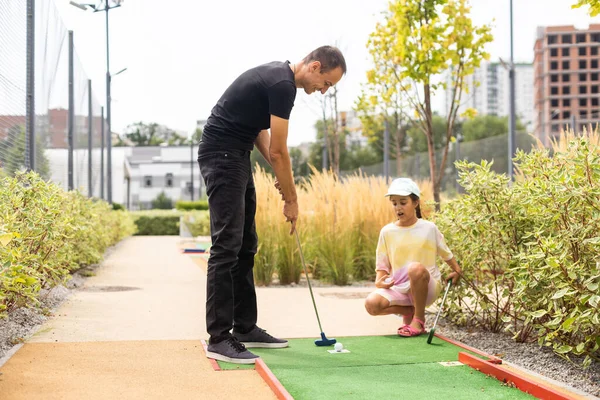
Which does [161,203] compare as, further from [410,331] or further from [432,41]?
[410,331]

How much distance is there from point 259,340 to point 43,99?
5.91 meters

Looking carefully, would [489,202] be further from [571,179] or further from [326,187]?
[326,187]

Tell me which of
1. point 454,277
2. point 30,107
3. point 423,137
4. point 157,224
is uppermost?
point 423,137

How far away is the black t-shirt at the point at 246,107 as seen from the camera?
13.9 feet

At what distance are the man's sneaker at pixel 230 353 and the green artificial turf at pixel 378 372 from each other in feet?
0.16

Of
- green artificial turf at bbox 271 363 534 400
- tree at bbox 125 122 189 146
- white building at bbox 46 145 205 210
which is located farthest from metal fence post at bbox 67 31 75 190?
tree at bbox 125 122 189 146

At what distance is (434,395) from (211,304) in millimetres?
1484

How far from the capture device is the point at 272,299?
7.43 metres

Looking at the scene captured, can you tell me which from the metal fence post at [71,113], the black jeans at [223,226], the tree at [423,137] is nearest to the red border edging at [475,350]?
the black jeans at [223,226]

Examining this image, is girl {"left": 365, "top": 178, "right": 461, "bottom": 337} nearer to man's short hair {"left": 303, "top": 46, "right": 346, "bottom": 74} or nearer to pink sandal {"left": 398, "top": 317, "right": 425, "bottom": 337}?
pink sandal {"left": 398, "top": 317, "right": 425, "bottom": 337}

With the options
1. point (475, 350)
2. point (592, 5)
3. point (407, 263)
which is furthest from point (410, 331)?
point (592, 5)

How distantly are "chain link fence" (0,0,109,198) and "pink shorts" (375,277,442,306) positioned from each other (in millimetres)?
3384

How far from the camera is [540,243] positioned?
411 cm

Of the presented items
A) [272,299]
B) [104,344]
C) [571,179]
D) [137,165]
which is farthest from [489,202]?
[137,165]
